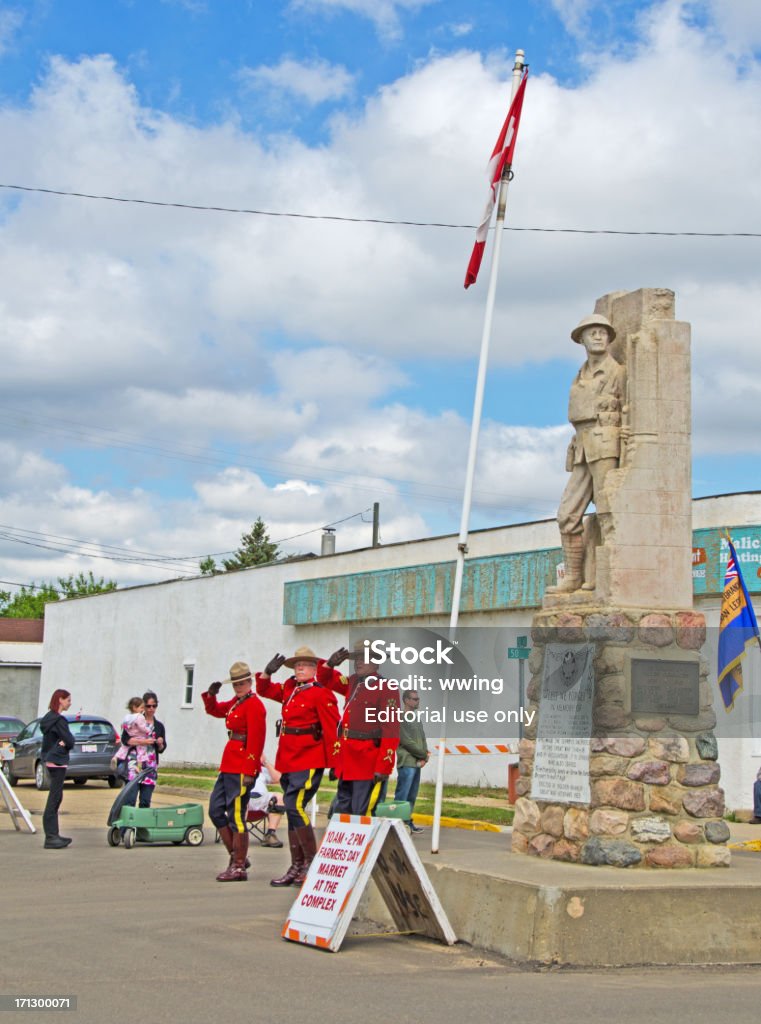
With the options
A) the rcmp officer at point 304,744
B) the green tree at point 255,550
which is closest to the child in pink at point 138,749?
the rcmp officer at point 304,744

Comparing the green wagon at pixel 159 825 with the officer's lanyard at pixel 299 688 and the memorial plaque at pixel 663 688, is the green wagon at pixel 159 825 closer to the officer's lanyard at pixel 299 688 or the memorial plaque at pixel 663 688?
the officer's lanyard at pixel 299 688

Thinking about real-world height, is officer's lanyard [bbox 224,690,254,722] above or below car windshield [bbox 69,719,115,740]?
above

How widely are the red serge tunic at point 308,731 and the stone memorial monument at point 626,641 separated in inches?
64.4

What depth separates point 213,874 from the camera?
12.8 meters

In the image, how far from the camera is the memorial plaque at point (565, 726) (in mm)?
10172

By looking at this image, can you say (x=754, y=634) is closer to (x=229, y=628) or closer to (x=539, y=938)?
(x=539, y=938)

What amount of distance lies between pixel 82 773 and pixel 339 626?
7.33m

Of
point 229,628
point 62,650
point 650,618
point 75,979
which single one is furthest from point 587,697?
point 62,650

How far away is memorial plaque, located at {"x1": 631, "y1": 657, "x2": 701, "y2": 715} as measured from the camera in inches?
401

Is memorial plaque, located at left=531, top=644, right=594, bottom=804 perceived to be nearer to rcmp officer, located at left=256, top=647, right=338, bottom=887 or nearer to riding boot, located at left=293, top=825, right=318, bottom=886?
rcmp officer, located at left=256, top=647, right=338, bottom=887

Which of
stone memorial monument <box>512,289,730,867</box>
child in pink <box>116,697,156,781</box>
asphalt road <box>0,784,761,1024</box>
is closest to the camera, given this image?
asphalt road <box>0,784,761,1024</box>

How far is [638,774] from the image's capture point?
32.7ft

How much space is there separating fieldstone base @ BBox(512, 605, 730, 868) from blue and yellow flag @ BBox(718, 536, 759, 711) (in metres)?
7.09

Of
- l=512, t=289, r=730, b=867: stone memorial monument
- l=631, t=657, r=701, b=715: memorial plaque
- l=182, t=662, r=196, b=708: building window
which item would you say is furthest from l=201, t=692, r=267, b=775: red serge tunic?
l=182, t=662, r=196, b=708: building window
